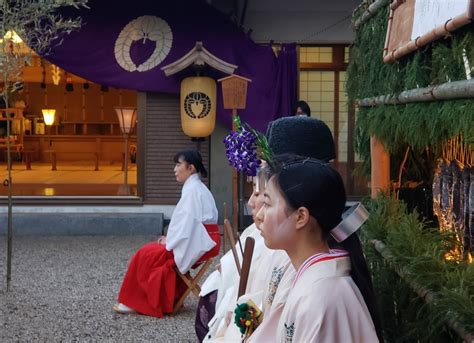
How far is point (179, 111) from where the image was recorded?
1136 cm

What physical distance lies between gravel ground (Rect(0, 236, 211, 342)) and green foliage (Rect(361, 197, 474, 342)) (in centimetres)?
255

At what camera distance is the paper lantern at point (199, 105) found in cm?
1034

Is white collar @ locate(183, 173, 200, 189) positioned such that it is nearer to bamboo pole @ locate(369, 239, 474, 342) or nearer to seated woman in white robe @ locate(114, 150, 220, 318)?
seated woman in white robe @ locate(114, 150, 220, 318)

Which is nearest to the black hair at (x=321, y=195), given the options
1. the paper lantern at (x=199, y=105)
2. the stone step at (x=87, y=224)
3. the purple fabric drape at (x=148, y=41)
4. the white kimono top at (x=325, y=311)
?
the white kimono top at (x=325, y=311)

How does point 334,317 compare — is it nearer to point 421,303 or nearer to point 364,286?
point 364,286

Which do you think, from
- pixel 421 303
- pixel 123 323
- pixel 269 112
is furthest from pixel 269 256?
pixel 269 112

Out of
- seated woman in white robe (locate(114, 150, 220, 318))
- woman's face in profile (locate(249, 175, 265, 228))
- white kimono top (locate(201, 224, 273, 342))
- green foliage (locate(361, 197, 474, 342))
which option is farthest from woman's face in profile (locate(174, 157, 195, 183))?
woman's face in profile (locate(249, 175, 265, 228))

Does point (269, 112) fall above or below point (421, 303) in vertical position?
above

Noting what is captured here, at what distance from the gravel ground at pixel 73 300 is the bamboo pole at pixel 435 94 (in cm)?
312

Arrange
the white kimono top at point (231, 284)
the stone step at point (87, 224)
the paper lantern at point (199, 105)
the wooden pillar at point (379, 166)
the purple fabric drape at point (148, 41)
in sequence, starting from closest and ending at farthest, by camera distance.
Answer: the white kimono top at point (231, 284) → the wooden pillar at point (379, 166) → the paper lantern at point (199, 105) → the purple fabric drape at point (148, 41) → the stone step at point (87, 224)

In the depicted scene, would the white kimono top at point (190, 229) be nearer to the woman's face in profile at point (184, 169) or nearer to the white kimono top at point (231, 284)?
the woman's face in profile at point (184, 169)

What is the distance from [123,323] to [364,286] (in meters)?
4.43

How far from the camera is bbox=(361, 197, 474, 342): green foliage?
2.63 meters

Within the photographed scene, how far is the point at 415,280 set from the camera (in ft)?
10.0
